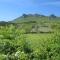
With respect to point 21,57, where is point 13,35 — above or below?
above

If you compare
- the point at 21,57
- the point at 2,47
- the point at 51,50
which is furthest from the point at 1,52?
the point at 51,50

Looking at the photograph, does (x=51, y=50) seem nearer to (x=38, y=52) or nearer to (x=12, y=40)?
(x=38, y=52)

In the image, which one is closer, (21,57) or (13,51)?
(21,57)

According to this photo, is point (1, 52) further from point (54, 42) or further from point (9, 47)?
point (54, 42)

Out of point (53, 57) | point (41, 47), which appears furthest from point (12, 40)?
point (53, 57)

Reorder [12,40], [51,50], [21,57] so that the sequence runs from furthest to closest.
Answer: [12,40], [51,50], [21,57]

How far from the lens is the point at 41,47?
15.5m

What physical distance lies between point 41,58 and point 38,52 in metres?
0.39

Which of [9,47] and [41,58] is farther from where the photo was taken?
[9,47]

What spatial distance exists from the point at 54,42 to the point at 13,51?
2567 millimetres

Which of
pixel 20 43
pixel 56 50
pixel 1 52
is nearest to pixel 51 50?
pixel 56 50

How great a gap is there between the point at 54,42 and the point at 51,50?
0.76 meters

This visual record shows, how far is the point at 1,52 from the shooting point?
1586 centimetres

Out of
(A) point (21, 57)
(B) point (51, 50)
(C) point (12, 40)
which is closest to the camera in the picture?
(A) point (21, 57)
